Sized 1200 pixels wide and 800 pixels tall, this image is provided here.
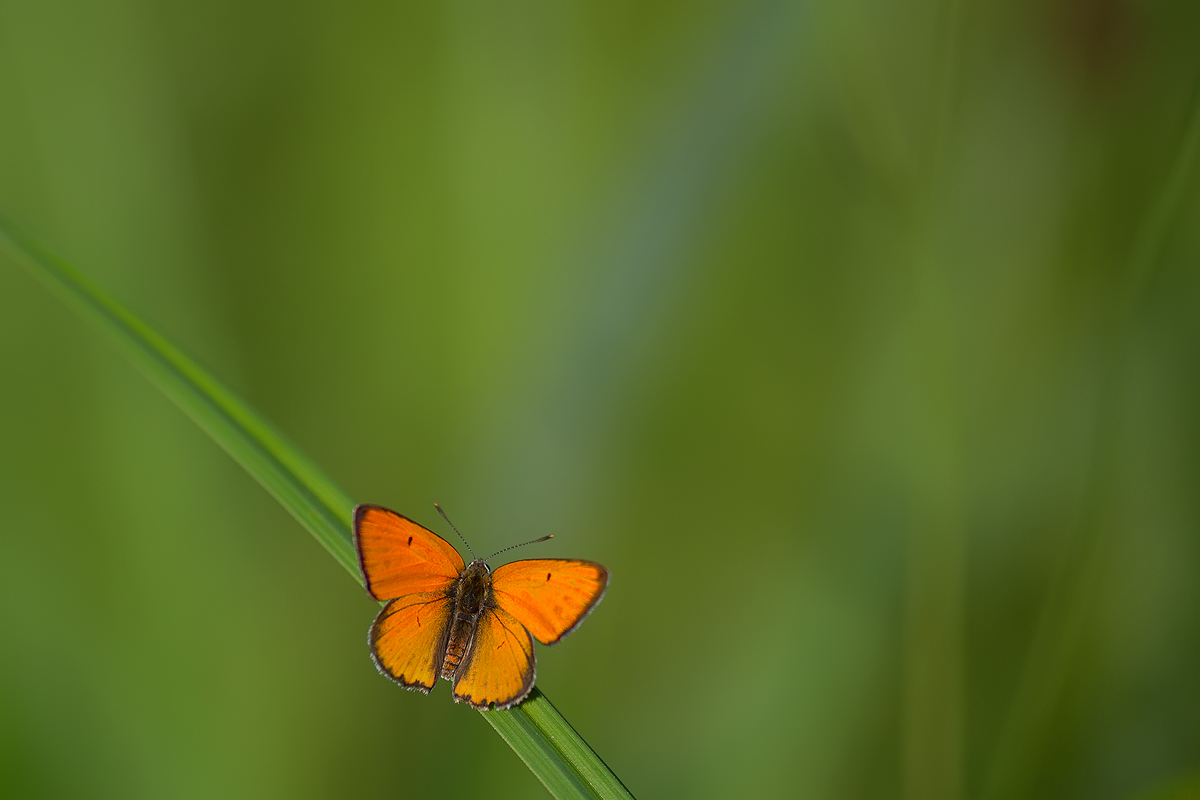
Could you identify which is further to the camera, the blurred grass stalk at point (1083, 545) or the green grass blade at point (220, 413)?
the blurred grass stalk at point (1083, 545)

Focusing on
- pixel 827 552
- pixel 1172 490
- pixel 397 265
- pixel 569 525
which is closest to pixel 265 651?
pixel 569 525

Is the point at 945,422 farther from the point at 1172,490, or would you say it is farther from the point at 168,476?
the point at 168,476

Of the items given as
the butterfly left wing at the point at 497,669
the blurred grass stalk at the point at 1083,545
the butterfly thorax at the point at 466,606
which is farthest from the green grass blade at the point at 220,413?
the blurred grass stalk at the point at 1083,545

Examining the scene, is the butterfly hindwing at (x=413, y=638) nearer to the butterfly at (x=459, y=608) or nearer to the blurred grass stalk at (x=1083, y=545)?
the butterfly at (x=459, y=608)

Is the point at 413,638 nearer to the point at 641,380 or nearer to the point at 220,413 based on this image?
the point at 220,413

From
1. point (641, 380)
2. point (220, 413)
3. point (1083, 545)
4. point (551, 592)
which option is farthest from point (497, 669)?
point (1083, 545)

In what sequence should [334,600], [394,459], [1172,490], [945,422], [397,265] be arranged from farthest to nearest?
[397,265] < [394,459] < [334,600] < [1172,490] < [945,422]
